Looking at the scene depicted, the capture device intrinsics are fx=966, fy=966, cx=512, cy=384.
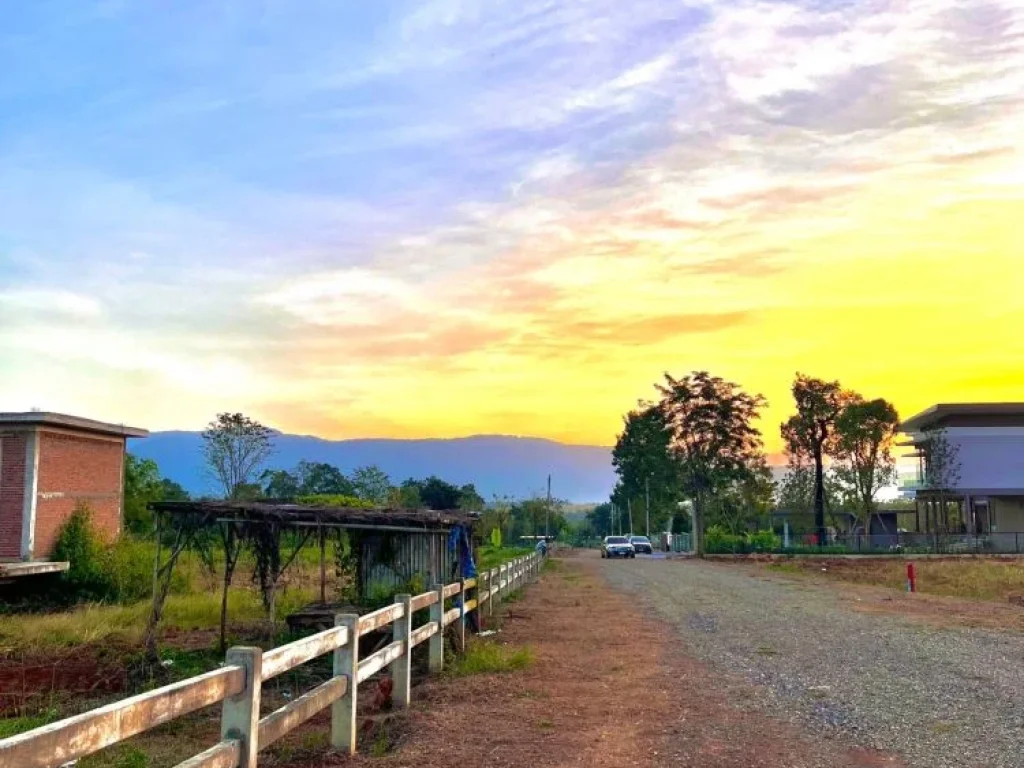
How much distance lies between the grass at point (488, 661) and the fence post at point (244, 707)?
670 centimetres

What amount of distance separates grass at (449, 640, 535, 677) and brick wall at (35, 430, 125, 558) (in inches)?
721

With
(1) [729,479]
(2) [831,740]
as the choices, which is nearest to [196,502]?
(2) [831,740]

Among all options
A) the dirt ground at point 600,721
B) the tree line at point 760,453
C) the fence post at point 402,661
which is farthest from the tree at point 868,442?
the fence post at point 402,661

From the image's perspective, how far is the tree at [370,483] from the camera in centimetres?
5920

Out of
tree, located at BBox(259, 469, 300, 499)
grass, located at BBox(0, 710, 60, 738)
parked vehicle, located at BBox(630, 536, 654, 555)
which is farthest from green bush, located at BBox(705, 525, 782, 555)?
grass, located at BBox(0, 710, 60, 738)

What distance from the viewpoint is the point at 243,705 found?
5555 mm

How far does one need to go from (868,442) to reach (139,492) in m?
47.6

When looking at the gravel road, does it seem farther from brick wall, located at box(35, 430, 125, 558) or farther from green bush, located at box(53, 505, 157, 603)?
brick wall, located at box(35, 430, 125, 558)

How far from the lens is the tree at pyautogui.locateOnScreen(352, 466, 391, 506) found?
194 feet

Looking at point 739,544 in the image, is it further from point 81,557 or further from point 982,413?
point 81,557

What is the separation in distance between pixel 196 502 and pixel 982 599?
21644 mm

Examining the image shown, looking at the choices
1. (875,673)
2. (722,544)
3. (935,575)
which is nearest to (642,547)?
(722,544)

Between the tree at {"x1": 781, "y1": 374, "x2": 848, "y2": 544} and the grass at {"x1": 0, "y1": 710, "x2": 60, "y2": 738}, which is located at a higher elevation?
the tree at {"x1": 781, "y1": 374, "x2": 848, "y2": 544}

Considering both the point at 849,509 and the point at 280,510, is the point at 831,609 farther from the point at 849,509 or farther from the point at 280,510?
the point at 849,509
